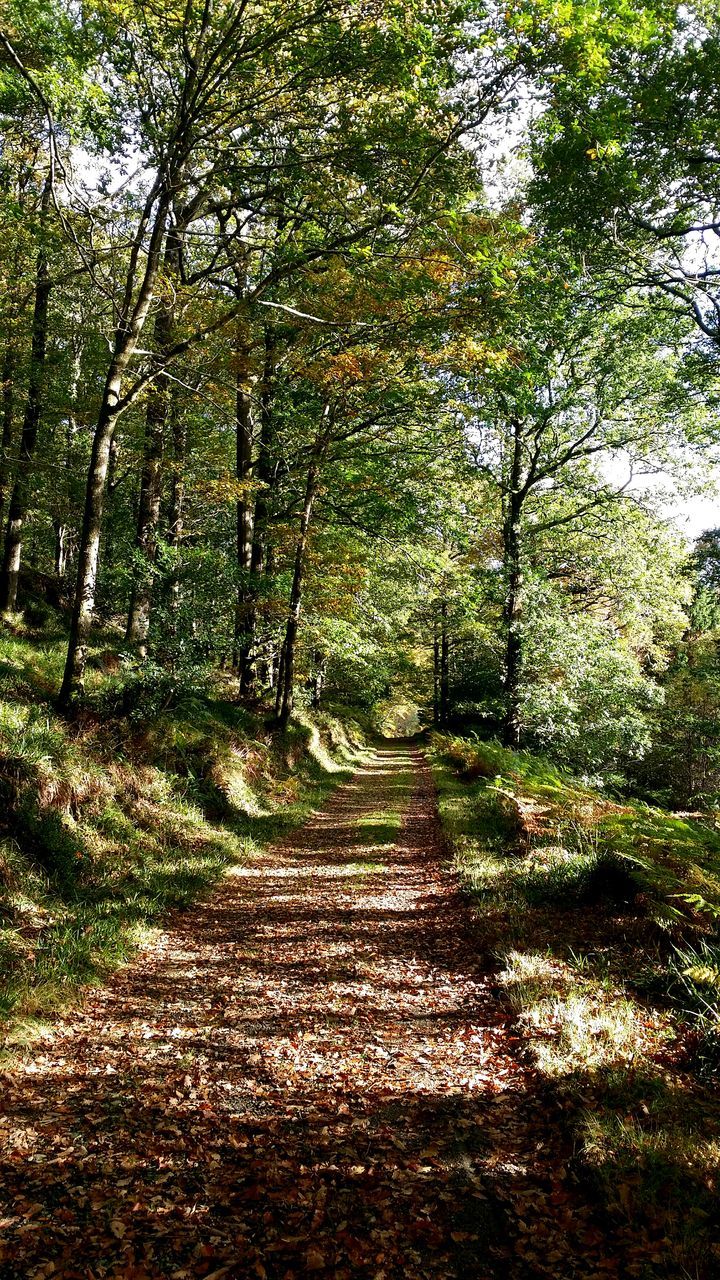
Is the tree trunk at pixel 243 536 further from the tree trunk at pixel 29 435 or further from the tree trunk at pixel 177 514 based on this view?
the tree trunk at pixel 29 435

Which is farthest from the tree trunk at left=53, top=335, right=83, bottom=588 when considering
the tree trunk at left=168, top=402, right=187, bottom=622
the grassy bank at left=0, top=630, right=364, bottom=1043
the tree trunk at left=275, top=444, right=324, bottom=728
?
the tree trunk at left=275, top=444, right=324, bottom=728

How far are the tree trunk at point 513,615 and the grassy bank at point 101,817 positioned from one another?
6.67m

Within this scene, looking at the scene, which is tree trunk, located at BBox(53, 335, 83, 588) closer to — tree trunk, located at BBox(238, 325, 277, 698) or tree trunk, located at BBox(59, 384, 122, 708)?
tree trunk, located at BBox(59, 384, 122, 708)

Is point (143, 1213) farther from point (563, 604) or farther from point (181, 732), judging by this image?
point (563, 604)

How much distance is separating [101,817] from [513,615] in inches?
455

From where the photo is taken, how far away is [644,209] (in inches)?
414

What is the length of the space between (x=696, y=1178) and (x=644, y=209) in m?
12.7

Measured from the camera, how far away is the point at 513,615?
632 inches

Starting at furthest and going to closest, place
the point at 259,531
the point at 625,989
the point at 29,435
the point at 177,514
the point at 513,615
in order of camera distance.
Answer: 1. the point at 259,531
2. the point at 513,615
3. the point at 177,514
4. the point at 29,435
5. the point at 625,989

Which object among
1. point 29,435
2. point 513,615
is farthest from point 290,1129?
point 29,435

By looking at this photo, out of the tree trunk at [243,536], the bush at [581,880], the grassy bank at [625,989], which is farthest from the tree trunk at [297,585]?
the bush at [581,880]

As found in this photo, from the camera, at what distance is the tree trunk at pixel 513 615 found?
15.8 metres

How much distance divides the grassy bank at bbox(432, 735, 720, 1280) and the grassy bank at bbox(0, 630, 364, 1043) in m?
3.46

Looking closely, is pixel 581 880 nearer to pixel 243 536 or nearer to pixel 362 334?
pixel 362 334
